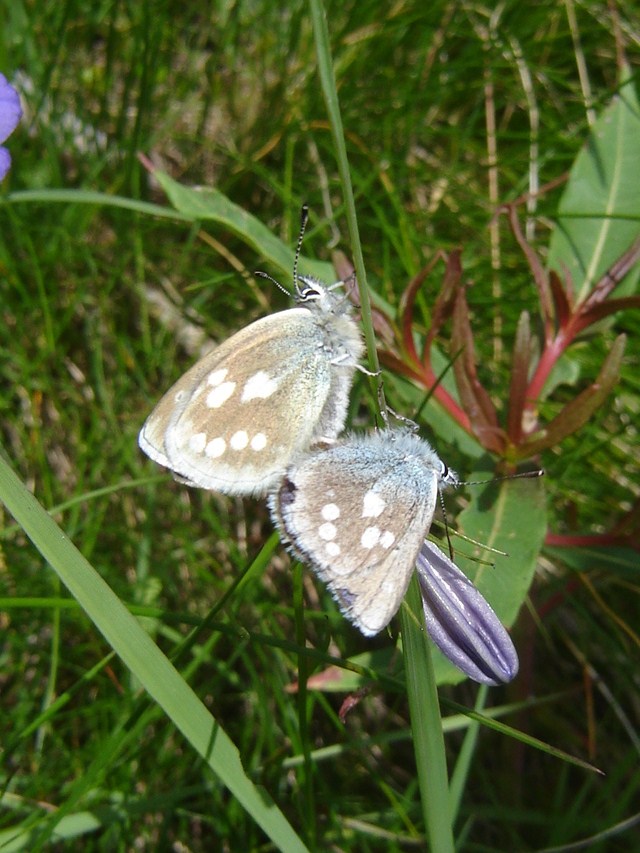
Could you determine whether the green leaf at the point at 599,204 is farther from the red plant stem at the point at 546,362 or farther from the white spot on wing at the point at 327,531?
the white spot on wing at the point at 327,531

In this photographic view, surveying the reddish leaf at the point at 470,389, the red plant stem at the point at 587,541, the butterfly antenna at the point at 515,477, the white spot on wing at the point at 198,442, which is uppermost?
the white spot on wing at the point at 198,442

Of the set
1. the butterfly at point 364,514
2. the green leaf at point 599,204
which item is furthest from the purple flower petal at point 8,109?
the green leaf at point 599,204

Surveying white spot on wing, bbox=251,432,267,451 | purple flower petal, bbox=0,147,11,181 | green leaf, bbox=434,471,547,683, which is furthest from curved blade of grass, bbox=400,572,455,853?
purple flower petal, bbox=0,147,11,181

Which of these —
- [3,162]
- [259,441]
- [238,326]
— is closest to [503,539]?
[259,441]

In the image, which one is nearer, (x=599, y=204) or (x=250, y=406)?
(x=250, y=406)

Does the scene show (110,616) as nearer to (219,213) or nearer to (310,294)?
(310,294)


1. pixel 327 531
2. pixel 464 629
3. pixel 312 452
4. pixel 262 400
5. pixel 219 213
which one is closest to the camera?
pixel 327 531

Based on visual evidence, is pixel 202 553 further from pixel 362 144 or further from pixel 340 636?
pixel 362 144
